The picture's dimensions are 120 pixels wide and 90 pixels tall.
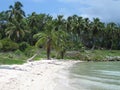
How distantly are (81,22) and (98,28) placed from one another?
643 centimetres

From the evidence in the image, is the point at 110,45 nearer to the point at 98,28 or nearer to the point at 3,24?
the point at 98,28

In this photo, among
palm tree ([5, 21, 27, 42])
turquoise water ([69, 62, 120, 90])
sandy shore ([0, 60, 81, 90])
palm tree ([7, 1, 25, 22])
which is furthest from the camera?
palm tree ([7, 1, 25, 22])

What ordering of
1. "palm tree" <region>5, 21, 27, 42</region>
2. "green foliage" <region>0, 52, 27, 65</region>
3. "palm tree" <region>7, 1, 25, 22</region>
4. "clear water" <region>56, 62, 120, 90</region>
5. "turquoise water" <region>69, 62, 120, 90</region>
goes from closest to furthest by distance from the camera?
"clear water" <region>56, 62, 120, 90</region> → "turquoise water" <region>69, 62, 120, 90</region> → "green foliage" <region>0, 52, 27, 65</region> → "palm tree" <region>5, 21, 27, 42</region> → "palm tree" <region>7, 1, 25, 22</region>

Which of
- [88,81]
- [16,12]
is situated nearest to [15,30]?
[16,12]

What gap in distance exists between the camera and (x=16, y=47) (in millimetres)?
66938

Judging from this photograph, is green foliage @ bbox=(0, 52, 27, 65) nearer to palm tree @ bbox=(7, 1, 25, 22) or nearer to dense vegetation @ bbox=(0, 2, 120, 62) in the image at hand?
dense vegetation @ bbox=(0, 2, 120, 62)

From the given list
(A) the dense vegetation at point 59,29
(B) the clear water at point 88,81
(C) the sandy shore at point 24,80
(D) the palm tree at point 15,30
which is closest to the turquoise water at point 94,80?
(B) the clear water at point 88,81

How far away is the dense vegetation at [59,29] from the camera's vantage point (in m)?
76.3

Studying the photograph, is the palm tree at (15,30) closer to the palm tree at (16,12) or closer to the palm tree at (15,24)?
the palm tree at (15,24)

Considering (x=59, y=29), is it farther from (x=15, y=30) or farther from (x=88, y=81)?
(x=88, y=81)

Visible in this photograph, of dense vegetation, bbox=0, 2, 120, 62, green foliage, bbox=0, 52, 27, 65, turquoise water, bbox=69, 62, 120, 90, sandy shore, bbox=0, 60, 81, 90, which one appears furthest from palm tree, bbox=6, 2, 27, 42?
sandy shore, bbox=0, 60, 81, 90

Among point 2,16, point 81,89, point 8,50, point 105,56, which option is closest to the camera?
point 81,89

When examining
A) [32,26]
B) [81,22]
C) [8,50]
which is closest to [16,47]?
[8,50]

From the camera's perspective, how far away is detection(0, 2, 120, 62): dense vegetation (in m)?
76.3
